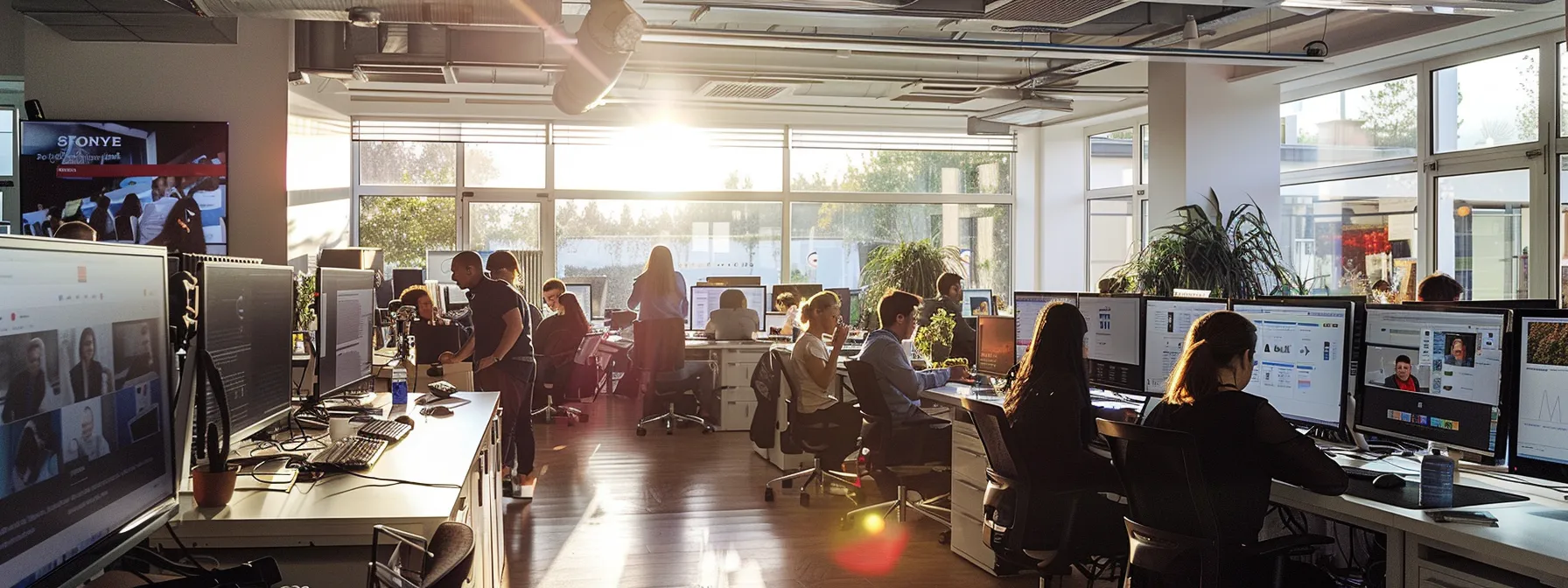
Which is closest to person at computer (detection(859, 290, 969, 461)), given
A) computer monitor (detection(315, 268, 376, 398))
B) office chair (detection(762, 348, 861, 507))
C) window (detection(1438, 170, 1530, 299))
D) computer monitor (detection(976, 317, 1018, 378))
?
computer monitor (detection(976, 317, 1018, 378))

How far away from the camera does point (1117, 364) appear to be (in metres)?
Answer: 4.88

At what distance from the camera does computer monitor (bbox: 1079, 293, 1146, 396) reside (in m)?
4.74

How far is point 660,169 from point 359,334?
26.4 feet

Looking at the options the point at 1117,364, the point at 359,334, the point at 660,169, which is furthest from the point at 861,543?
the point at 660,169

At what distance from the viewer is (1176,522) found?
301 centimetres

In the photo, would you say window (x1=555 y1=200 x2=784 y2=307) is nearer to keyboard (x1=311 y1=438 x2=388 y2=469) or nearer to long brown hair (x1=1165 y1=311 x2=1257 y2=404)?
keyboard (x1=311 y1=438 x2=388 y2=469)

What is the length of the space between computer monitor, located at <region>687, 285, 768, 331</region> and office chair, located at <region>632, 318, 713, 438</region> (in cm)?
114

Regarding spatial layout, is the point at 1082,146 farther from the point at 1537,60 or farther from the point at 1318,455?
the point at 1318,455

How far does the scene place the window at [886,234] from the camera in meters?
12.7

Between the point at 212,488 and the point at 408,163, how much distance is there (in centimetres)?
978

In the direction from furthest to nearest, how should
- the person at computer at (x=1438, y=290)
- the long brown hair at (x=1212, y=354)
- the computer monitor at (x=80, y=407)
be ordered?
the person at computer at (x=1438, y=290) < the long brown hair at (x=1212, y=354) < the computer monitor at (x=80, y=407)

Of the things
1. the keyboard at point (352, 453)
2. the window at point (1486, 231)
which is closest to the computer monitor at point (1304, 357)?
the keyboard at point (352, 453)

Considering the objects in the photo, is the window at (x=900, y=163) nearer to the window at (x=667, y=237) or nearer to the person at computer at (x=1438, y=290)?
the window at (x=667, y=237)

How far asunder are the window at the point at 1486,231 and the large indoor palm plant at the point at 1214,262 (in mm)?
1102
